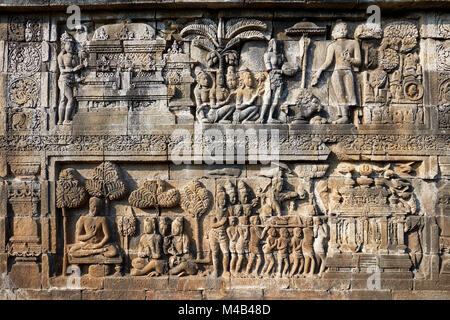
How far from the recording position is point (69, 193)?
23.6 ft

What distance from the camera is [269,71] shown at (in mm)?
7363

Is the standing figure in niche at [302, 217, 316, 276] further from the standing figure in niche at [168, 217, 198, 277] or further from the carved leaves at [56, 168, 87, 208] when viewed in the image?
the carved leaves at [56, 168, 87, 208]

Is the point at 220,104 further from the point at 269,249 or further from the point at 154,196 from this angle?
the point at 269,249

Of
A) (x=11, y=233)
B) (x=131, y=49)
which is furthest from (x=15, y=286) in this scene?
(x=131, y=49)

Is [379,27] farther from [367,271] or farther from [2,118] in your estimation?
[2,118]

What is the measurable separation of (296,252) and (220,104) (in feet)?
8.60

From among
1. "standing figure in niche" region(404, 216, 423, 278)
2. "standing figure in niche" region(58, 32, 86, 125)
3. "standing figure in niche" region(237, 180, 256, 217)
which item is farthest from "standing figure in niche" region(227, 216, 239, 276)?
"standing figure in niche" region(58, 32, 86, 125)

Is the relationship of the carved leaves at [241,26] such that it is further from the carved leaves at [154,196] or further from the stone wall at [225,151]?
the carved leaves at [154,196]

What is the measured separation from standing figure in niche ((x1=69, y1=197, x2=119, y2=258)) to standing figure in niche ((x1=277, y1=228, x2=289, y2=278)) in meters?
2.55

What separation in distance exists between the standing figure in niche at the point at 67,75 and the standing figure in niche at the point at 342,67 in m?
3.87

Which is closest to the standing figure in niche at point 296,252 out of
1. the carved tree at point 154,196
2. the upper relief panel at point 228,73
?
the upper relief panel at point 228,73

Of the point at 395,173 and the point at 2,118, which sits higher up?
the point at 2,118

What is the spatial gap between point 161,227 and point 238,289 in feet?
5.04

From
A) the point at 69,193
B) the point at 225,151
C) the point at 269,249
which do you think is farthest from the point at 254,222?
the point at 69,193
